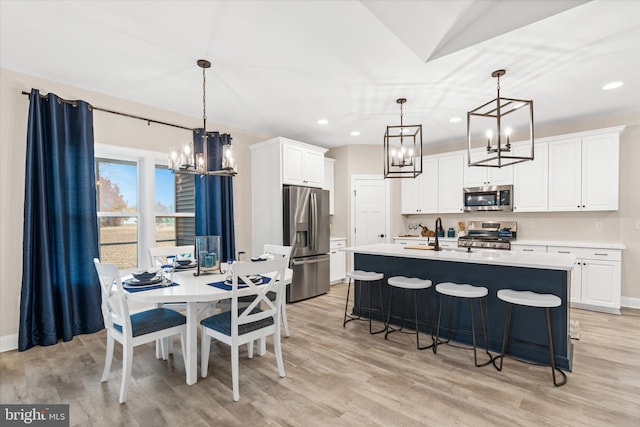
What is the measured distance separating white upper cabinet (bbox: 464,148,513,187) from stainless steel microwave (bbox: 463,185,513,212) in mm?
82

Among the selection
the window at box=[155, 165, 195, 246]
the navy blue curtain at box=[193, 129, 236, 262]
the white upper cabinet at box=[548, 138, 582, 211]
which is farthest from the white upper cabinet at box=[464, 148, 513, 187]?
the window at box=[155, 165, 195, 246]

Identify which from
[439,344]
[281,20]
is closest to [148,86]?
[281,20]

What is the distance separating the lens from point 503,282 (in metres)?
2.97

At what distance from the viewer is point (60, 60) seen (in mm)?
2879

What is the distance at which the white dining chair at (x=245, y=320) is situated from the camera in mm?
2235

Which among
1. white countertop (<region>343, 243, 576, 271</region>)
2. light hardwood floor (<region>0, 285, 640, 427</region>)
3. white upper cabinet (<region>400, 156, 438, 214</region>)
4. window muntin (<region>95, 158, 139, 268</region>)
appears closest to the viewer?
light hardwood floor (<region>0, 285, 640, 427</region>)

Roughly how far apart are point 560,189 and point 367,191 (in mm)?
3027

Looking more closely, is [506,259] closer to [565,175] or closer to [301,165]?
[565,175]

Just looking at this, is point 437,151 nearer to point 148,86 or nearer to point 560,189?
point 560,189

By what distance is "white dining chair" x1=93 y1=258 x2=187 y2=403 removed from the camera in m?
2.17

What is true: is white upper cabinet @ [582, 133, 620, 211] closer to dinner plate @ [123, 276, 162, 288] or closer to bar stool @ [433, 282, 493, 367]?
bar stool @ [433, 282, 493, 367]

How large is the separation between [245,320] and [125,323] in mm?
827

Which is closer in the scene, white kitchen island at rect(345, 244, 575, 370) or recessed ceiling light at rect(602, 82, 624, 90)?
white kitchen island at rect(345, 244, 575, 370)

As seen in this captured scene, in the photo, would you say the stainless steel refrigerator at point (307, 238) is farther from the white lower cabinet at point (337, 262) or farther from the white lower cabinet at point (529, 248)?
the white lower cabinet at point (529, 248)
